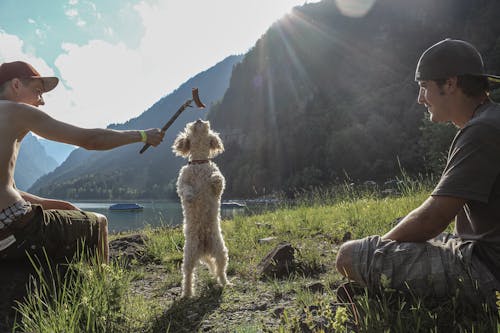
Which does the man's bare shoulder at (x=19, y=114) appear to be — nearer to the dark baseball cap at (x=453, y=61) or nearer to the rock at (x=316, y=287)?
the rock at (x=316, y=287)

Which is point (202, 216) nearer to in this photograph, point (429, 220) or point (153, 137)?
point (153, 137)

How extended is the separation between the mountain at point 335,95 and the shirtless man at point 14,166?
37371mm

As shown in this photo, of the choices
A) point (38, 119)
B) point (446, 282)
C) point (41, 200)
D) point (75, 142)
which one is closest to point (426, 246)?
point (446, 282)

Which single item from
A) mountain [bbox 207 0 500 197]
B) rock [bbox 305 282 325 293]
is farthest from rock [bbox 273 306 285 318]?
mountain [bbox 207 0 500 197]

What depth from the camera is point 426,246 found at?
2.64 m

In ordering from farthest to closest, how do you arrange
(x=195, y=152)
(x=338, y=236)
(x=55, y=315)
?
(x=338, y=236) < (x=195, y=152) < (x=55, y=315)

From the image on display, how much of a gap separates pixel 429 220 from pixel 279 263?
2.50m

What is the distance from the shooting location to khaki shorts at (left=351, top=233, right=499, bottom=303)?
239cm

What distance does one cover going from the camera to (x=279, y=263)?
4.60m

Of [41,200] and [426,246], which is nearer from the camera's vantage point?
[426,246]

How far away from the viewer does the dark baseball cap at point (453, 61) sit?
2564 millimetres

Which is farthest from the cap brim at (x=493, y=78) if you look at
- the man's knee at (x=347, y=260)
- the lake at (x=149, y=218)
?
the lake at (x=149, y=218)

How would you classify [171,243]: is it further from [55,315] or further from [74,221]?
[55,315]

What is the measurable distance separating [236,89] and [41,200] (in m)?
162
